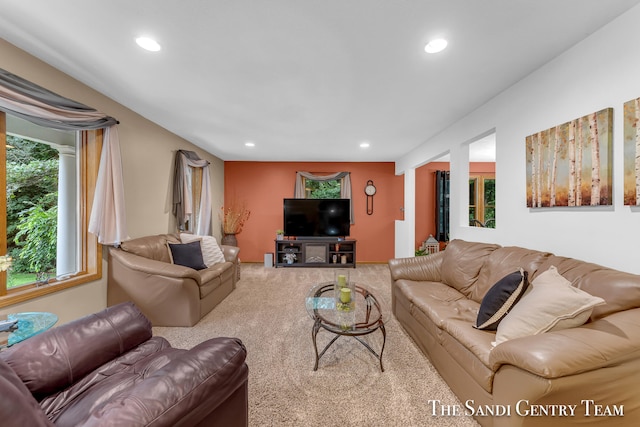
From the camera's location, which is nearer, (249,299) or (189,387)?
(189,387)

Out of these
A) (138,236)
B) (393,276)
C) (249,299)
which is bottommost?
(249,299)

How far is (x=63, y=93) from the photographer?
7.40 feet

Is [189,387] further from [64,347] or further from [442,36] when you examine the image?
[442,36]

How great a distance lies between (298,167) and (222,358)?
5.18 meters

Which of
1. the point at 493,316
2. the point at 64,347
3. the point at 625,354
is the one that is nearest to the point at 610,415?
the point at 625,354

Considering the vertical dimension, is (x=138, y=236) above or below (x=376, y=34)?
below

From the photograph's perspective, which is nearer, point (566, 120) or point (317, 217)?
point (566, 120)

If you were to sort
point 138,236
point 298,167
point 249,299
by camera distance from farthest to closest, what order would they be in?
point 298,167
point 249,299
point 138,236

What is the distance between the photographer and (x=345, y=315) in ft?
6.77

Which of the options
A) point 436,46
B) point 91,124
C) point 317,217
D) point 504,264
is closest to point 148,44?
point 91,124

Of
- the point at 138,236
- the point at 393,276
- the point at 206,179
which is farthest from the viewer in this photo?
the point at 206,179

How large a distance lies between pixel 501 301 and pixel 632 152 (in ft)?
3.84

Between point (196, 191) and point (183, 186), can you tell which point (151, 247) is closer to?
point (183, 186)

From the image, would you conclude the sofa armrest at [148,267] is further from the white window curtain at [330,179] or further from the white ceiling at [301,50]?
the white window curtain at [330,179]
